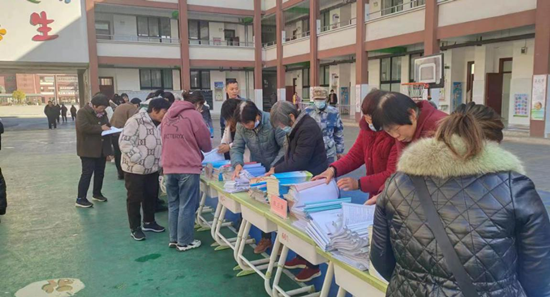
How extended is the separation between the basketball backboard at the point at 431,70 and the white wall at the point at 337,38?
295 inches

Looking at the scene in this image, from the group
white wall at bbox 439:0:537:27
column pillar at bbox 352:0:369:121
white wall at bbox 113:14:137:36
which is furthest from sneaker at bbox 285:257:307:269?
white wall at bbox 113:14:137:36

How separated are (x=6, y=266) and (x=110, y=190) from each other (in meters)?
2.98

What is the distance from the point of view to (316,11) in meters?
19.5

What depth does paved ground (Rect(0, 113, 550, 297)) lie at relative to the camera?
3229 mm

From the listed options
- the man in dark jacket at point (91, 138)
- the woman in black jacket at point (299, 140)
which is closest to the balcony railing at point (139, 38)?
the man in dark jacket at point (91, 138)

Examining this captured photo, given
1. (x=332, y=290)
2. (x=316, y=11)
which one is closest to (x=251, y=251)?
(x=332, y=290)

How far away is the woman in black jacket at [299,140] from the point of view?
315 centimetres

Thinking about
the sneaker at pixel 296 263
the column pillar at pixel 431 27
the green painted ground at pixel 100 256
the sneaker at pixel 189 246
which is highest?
the column pillar at pixel 431 27

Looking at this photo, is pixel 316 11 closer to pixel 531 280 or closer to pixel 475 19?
pixel 475 19

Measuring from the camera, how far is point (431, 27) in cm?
1371

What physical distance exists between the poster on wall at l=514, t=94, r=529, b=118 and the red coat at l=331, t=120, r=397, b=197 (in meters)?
13.2

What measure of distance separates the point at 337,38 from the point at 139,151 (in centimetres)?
1593

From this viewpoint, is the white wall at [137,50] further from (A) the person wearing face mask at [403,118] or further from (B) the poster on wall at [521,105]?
(A) the person wearing face mask at [403,118]

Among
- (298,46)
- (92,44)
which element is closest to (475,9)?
(298,46)
